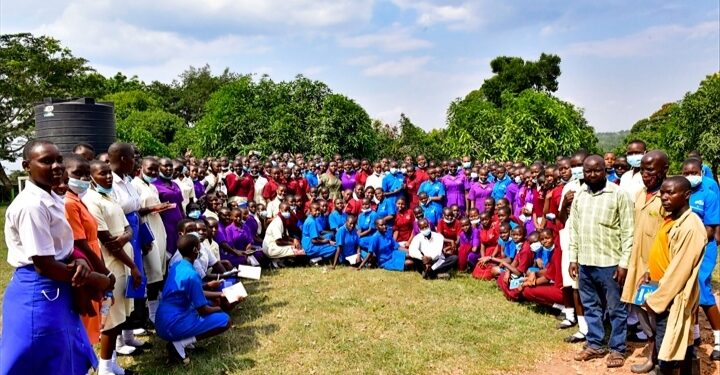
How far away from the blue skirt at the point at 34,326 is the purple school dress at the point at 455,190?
7.93m

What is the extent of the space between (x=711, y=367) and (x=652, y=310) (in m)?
1.29

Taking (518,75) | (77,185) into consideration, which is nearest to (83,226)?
(77,185)

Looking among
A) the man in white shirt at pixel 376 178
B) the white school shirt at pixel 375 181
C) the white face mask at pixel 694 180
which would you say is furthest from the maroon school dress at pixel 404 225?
the white face mask at pixel 694 180

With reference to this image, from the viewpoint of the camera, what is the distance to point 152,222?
5457mm

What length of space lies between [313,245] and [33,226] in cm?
680

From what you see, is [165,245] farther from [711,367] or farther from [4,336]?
[711,367]

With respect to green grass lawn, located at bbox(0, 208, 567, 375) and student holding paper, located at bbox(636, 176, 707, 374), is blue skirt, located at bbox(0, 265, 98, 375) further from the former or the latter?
student holding paper, located at bbox(636, 176, 707, 374)

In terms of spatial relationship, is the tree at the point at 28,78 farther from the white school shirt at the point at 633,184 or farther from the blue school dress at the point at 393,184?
the white school shirt at the point at 633,184

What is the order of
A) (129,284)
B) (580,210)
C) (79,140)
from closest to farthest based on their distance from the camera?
(129,284) < (580,210) < (79,140)

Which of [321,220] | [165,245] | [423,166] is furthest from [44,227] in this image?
[423,166]

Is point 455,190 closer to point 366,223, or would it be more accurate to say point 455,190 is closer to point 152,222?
point 366,223

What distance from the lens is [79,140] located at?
757cm

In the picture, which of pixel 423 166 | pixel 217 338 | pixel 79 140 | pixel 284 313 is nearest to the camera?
pixel 217 338

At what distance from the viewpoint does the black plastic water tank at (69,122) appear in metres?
7.52
